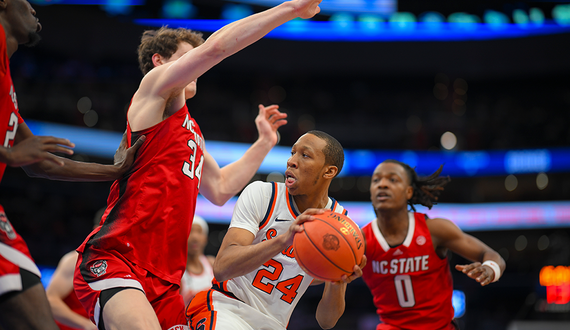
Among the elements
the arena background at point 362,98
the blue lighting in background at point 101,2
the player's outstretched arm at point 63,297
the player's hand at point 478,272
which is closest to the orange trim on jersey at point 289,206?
the player's hand at point 478,272

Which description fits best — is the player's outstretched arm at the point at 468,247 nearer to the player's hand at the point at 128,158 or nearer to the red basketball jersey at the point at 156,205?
the red basketball jersey at the point at 156,205

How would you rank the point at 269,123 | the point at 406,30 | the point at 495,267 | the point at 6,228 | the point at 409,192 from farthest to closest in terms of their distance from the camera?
the point at 406,30 < the point at 409,192 < the point at 269,123 < the point at 495,267 < the point at 6,228

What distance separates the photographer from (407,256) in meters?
4.55

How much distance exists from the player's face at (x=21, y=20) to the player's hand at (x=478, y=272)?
326cm

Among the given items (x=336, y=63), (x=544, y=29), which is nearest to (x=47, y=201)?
(x=336, y=63)

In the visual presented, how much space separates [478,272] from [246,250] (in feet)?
6.20

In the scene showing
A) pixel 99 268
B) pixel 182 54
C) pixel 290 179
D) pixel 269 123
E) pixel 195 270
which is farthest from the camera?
pixel 195 270

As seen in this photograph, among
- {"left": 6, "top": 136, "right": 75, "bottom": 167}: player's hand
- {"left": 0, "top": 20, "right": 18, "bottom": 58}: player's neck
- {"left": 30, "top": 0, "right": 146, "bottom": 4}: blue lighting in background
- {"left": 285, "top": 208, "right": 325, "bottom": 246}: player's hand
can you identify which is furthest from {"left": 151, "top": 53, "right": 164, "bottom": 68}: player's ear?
{"left": 30, "top": 0, "right": 146, "bottom": 4}: blue lighting in background

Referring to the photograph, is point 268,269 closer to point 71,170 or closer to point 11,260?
point 71,170

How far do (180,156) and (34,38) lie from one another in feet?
3.63

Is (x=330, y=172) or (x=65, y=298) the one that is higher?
(x=330, y=172)

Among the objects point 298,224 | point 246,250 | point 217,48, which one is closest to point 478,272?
point 298,224

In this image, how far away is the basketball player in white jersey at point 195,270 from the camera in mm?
5898

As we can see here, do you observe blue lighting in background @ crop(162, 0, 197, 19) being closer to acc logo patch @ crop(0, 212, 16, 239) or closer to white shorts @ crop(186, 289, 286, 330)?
white shorts @ crop(186, 289, 286, 330)
